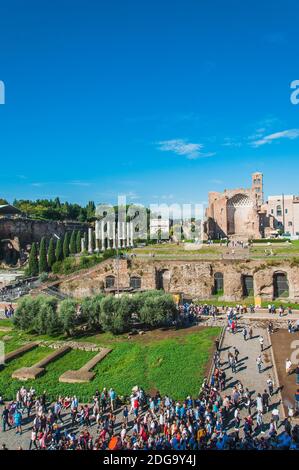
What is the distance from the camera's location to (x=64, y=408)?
1880 cm

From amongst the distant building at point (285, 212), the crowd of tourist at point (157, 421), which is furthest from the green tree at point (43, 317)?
the distant building at point (285, 212)

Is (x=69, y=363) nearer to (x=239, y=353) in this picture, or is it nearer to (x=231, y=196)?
(x=239, y=353)

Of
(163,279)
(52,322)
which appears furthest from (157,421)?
(163,279)

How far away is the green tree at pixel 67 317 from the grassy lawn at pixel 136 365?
1647mm

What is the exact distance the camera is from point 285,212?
8025 centimetres

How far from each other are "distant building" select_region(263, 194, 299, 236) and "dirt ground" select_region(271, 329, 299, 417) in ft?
183

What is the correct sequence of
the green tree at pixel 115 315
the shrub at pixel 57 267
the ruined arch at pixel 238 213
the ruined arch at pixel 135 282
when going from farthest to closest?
the ruined arch at pixel 238 213 < the shrub at pixel 57 267 < the ruined arch at pixel 135 282 < the green tree at pixel 115 315

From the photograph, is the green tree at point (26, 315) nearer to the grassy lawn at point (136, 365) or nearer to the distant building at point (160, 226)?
the grassy lawn at point (136, 365)

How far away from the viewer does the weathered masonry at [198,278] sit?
35938mm

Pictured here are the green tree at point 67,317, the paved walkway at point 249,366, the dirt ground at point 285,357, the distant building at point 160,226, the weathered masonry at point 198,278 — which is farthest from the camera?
the distant building at point 160,226

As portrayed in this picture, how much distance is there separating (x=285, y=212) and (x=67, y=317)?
207ft

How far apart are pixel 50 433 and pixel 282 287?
87.3ft

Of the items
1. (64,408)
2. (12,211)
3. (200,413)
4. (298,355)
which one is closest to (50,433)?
(64,408)

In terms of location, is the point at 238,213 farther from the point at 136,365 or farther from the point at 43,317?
the point at 136,365
